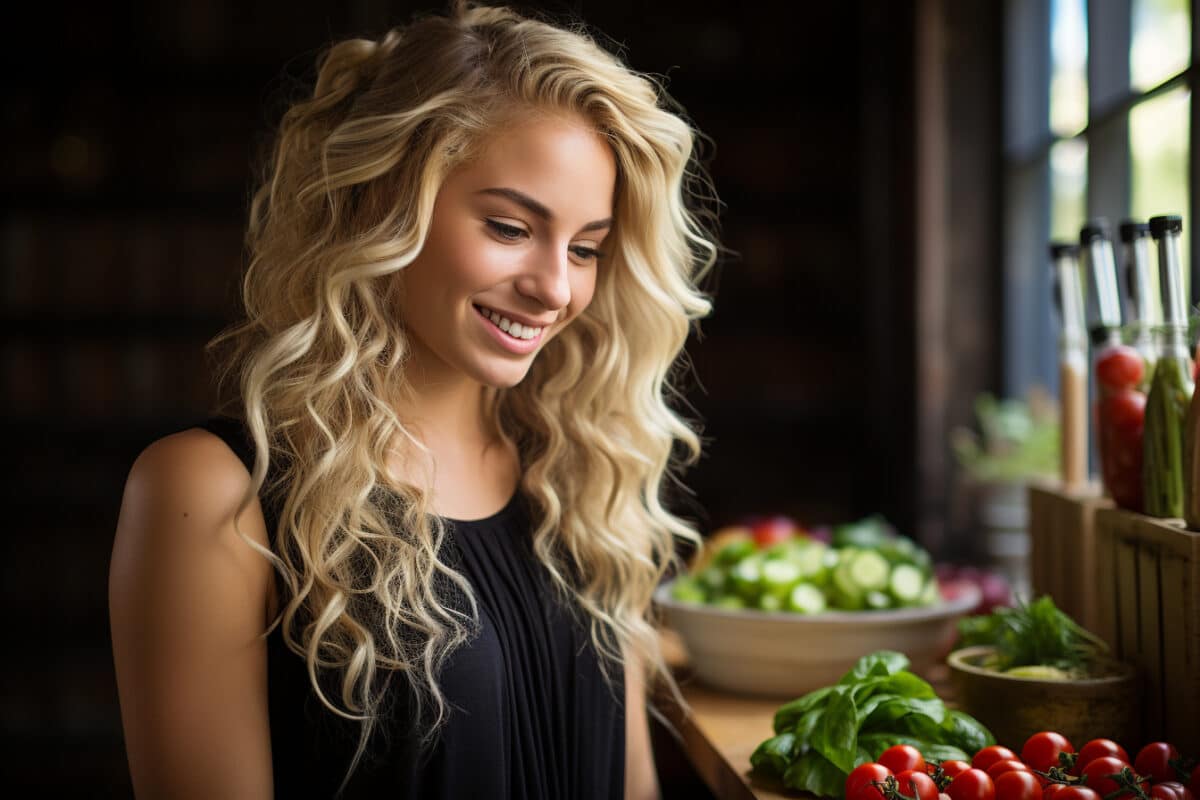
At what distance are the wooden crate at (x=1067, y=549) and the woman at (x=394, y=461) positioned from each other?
64cm

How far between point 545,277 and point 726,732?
0.74m

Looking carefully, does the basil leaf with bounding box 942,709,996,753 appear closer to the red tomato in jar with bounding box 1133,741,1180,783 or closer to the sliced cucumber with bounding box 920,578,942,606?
the red tomato in jar with bounding box 1133,741,1180,783

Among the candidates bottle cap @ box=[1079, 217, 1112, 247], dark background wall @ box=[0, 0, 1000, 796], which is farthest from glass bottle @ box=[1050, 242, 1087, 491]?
dark background wall @ box=[0, 0, 1000, 796]

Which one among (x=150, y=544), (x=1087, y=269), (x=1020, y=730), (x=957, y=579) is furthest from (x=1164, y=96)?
(x=150, y=544)

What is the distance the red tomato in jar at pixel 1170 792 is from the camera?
1117 mm

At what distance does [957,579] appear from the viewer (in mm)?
2461

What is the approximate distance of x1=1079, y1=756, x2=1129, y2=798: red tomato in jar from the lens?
3.78 feet

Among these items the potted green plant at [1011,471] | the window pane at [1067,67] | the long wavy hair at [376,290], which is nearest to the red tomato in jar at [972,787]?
the long wavy hair at [376,290]

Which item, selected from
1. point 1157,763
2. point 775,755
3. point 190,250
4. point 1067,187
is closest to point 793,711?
point 775,755

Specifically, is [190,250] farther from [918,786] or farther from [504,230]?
[918,786]

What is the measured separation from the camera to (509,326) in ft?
4.77

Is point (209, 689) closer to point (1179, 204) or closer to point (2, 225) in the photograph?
point (1179, 204)

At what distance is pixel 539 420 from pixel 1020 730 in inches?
31.7

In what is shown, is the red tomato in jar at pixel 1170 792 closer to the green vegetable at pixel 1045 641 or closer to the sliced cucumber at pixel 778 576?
the green vegetable at pixel 1045 641
